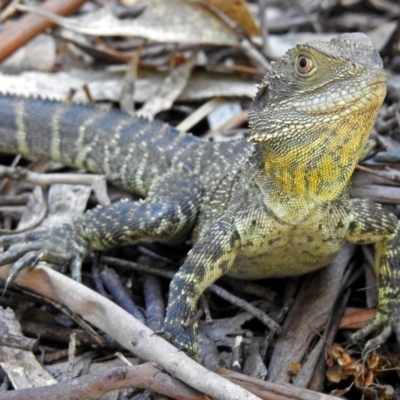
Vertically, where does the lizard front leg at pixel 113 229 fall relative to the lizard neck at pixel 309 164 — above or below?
below

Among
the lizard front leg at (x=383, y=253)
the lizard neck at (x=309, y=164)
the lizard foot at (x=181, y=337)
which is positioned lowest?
the lizard foot at (x=181, y=337)

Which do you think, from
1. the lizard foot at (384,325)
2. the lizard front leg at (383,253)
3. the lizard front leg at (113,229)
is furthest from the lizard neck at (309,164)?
the lizard front leg at (113,229)

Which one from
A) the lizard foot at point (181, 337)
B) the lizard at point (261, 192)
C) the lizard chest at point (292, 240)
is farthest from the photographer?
the lizard chest at point (292, 240)

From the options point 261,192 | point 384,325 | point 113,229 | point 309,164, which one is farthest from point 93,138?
point 384,325

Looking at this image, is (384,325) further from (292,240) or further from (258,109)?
(258,109)

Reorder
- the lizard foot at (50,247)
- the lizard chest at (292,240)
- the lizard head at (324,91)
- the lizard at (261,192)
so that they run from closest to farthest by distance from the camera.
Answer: the lizard head at (324,91)
the lizard at (261,192)
the lizard chest at (292,240)
the lizard foot at (50,247)

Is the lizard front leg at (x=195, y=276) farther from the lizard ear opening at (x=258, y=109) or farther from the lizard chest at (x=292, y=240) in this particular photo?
the lizard ear opening at (x=258, y=109)

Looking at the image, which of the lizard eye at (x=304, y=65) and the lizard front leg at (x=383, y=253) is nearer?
the lizard eye at (x=304, y=65)

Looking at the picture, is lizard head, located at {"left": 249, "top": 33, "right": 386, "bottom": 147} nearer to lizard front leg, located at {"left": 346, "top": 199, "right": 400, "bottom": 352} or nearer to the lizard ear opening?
the lizard ear opening

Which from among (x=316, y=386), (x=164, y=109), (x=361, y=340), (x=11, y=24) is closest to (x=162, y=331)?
(x=316, y=386)
